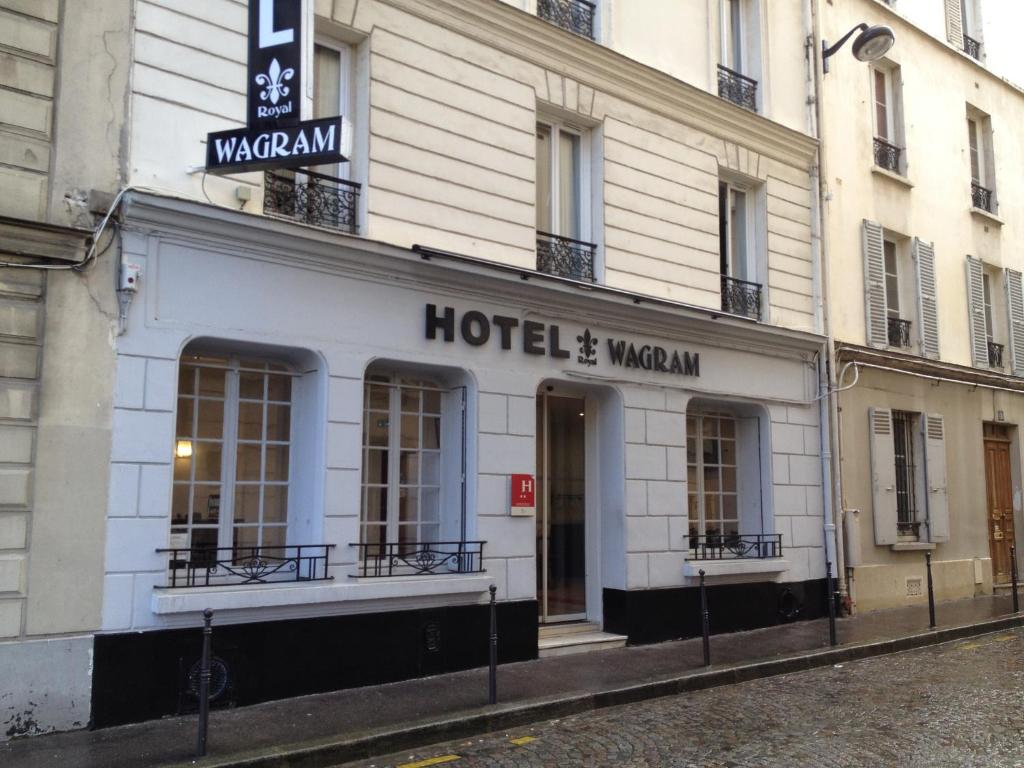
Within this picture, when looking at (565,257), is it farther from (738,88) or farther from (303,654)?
(303,654)

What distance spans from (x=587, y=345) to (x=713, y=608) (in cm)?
378

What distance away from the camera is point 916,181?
16.4 m

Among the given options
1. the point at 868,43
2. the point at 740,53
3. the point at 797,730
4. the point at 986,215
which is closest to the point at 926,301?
the point at 986,215

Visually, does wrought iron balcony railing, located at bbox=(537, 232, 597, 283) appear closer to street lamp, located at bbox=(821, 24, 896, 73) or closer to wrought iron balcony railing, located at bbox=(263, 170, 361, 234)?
wrought iron balcony railing, located at bbox=(263, 170, 361, 234)

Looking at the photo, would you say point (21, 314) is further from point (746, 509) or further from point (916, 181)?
point (916, 181)

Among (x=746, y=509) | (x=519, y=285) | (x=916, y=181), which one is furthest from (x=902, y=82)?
(x=519, y=285)

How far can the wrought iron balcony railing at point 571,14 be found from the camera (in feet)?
37.4

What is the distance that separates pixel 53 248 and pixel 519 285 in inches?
184

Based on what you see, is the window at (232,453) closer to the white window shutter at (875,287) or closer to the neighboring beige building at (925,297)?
the neighboring beige building at (925,297)

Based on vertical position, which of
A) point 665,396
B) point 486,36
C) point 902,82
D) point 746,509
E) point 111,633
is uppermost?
point 902,82

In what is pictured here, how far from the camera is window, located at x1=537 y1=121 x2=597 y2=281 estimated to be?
1124cm

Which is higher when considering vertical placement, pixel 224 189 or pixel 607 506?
pixel 224 189

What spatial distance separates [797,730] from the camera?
7.67 metres

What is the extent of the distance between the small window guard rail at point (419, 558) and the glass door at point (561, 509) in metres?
1.60
